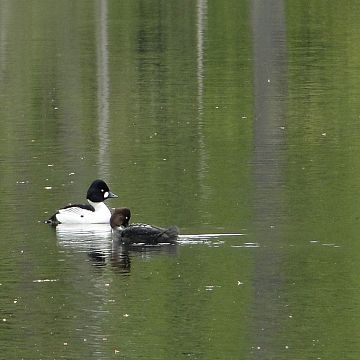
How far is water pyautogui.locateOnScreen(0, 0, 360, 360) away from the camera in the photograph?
12.8 meters

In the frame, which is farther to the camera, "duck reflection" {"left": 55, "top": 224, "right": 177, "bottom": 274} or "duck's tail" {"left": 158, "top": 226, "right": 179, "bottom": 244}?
"duck's tail" {"left": 158, "top": 226, "right": 179, "bottom": 244}

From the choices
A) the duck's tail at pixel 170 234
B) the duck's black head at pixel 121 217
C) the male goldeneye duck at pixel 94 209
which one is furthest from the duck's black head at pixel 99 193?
the duck's tail at pixel 170 234

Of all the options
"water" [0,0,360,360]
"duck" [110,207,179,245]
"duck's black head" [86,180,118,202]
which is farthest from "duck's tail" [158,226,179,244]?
"duck's black head" [86,180,118,202]

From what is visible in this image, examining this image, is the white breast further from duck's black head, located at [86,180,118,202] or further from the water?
the water

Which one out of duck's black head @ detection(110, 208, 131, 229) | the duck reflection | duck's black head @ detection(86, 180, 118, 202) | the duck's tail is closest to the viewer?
the duck reflection

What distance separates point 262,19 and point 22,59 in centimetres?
1358

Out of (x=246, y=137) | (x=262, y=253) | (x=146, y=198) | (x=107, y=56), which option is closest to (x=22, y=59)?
(x=107, y=56)

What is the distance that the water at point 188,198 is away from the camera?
12.8 meters

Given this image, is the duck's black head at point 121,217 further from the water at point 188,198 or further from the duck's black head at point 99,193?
the duck's black head at point 99,193

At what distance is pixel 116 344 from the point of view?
12.3 metres

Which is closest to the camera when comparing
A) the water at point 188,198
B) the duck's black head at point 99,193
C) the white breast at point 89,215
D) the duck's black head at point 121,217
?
the water at point 188,198

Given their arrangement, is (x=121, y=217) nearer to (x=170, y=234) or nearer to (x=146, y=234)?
(x=146, y=234)

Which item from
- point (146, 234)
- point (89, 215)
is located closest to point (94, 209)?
point (89, 215)

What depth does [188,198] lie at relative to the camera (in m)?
18.6
